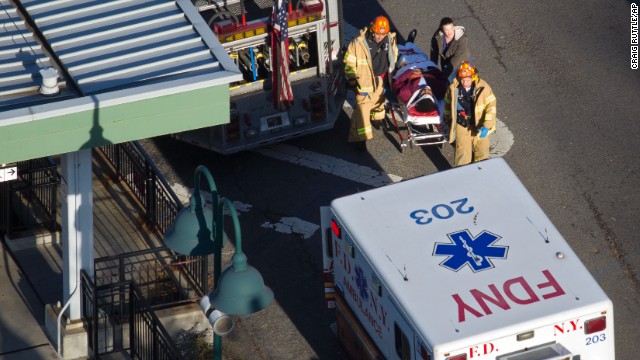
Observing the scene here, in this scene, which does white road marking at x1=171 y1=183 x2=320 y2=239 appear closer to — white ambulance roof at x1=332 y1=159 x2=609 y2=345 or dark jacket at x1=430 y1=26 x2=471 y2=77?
white ambulance roof at x1=332 y1=159 x2=609 y2=345

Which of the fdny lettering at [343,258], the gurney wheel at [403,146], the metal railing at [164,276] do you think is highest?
the gurney wheel at [403,146]

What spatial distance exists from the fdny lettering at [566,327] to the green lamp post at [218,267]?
106 inches

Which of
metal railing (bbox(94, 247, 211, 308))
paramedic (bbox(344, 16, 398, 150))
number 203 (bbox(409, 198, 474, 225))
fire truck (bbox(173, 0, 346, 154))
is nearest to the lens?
number 203 (bbox(409, 198, 474, 225))

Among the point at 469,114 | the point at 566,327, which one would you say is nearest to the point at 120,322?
the point at 566,327

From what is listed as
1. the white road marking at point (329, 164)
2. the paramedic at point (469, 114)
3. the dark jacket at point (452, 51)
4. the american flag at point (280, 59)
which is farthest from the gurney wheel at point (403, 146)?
the american flag at point (280, 59)

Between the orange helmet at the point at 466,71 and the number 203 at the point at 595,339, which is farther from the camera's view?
the orange helmet at the point at 466,71

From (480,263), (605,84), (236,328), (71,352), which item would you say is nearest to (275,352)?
(236,328)

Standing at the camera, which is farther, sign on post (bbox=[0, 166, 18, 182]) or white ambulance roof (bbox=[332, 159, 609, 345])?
sign on post (bbox=[0, 166, 18, 182])

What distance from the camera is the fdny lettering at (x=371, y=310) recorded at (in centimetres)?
1441

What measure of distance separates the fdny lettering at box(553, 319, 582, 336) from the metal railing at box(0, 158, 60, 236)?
284 inches

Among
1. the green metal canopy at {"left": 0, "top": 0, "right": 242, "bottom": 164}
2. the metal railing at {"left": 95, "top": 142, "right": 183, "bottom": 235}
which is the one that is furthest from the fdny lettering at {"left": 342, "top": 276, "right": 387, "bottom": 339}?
the metal railing at {"left": 95, "top": 142, "right": 183, "bottom": 235}

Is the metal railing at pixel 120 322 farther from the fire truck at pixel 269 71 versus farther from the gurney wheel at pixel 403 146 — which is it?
the gurney wheel at pixel 403 146

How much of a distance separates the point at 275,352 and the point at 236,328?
65 cm

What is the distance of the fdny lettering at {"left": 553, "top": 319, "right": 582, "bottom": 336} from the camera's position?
13359mm
